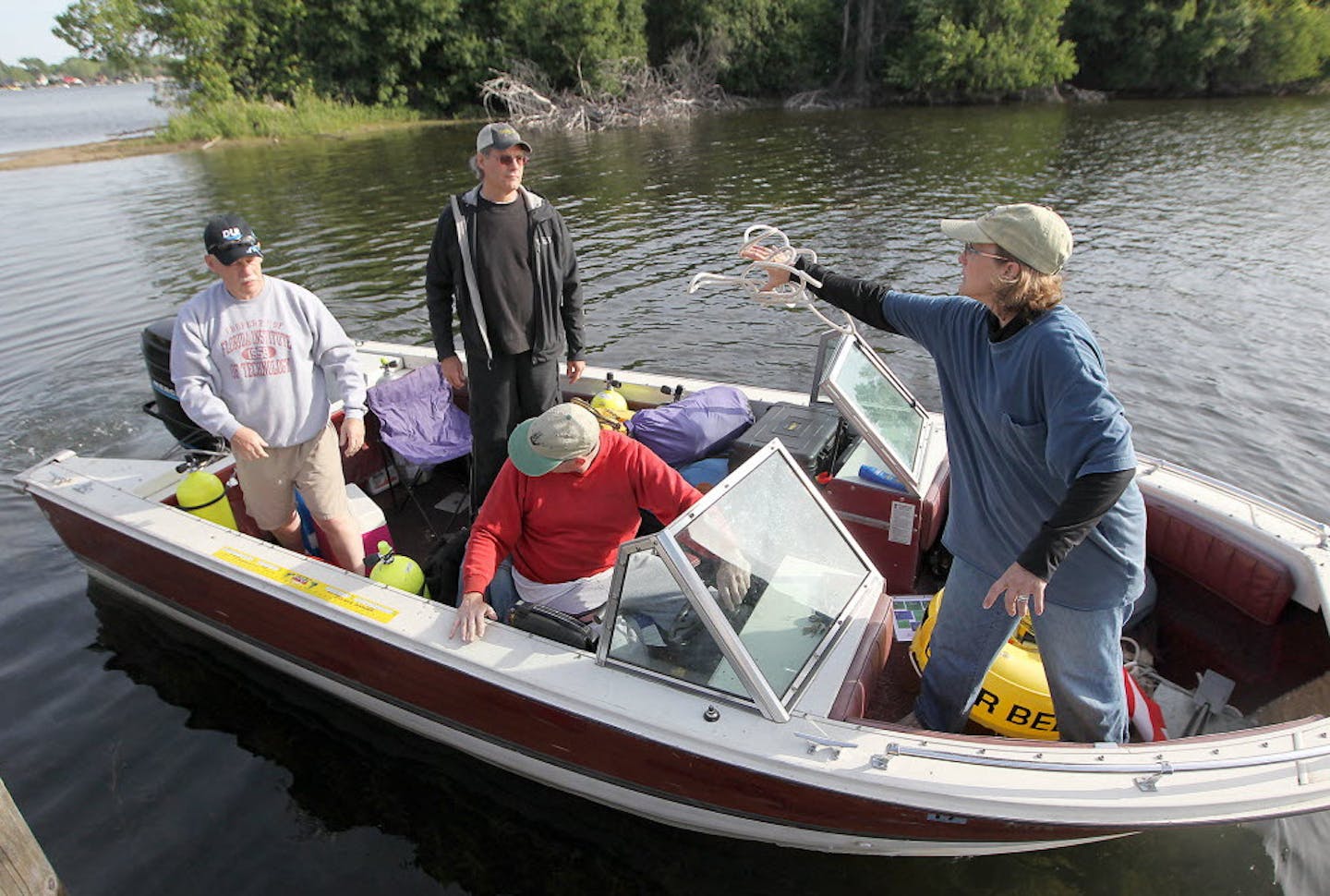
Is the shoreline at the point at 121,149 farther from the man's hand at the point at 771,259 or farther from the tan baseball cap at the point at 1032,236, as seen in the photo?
the tan baseball cap at the point at 1032,236

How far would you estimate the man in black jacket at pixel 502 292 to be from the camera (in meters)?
3.83

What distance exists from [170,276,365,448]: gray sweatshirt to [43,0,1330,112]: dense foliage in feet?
94.9

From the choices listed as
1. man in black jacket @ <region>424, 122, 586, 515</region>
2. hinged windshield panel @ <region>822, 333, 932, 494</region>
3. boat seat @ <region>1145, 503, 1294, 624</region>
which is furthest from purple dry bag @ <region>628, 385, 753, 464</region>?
boat seat @ <region>1145, 503, 1294, 624</region>

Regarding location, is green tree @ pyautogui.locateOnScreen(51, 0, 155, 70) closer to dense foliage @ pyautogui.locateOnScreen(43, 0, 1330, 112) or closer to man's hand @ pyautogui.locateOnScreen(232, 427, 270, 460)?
dense foliage @ pyautogui.locateOnScreen(43, 0, 1330, 112)

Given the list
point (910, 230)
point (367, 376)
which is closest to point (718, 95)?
point (910, 230)

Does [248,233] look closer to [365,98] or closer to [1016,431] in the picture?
[1016,431]

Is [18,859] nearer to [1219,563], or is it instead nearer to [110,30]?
[1219,563]

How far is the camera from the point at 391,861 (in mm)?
3402

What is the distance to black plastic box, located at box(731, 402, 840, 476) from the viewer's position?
3.89 metres

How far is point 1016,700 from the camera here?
2.93 metres

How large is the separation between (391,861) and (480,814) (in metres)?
0.40

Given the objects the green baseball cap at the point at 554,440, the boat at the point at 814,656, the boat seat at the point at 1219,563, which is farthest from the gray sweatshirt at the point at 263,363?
the boat seat at the point at 1219,563

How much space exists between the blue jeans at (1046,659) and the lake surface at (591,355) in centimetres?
82

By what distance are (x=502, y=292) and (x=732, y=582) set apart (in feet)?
6.32
